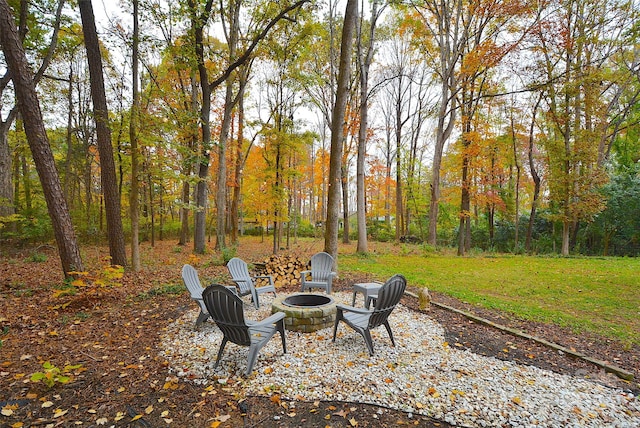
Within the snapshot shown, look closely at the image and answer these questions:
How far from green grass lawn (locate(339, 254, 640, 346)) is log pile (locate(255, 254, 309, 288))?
6.04 feet

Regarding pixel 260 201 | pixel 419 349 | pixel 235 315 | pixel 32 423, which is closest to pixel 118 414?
pixel 32 423

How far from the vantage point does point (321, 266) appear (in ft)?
19.5

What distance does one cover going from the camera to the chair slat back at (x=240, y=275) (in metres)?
5.11

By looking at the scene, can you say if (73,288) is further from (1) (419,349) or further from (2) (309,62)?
(2) (309,62)

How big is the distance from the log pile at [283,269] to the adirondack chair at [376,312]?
3019 millimetres

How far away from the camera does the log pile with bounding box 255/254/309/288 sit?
21.3 ft

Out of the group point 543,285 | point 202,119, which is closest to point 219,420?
point 543,285

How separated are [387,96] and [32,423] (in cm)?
1933

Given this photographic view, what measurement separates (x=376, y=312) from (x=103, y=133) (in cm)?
660

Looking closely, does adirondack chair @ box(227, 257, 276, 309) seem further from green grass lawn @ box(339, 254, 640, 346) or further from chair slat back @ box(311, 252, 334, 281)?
green grass lawn @ box(339, 254, 640, 346)

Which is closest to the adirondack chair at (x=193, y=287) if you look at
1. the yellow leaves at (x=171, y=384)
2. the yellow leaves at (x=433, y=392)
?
the yellow leaves at (x=171, y=384)

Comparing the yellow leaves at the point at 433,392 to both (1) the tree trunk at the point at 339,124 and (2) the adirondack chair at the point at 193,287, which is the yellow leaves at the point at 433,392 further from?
(1) the tree trunk at the point at 339,124

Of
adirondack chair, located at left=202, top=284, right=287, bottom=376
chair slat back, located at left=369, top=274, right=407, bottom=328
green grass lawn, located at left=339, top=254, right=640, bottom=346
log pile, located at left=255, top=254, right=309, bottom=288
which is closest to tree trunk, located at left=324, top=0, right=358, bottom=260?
log pile, located at left=255, top=254, right=309, bottom=288

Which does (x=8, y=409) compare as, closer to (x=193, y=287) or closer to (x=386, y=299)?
(x=193, y=287)
